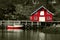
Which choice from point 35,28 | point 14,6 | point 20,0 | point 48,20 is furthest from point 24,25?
point 20,0

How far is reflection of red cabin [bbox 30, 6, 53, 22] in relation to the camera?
8038 centimetres

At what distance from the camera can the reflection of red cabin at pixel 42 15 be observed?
80.4 m

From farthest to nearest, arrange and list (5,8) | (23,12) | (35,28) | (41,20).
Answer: (23,12) → (5,8) → (41,20) → (35,28)

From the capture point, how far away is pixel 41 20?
79.8 metres

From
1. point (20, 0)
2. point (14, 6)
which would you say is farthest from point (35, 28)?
point (20, 0)

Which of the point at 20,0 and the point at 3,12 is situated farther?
the point at 20,0

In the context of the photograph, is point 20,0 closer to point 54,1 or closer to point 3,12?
point 54,1

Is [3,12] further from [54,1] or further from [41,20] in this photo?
[54,1]

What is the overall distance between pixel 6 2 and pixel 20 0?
19901 millimetres

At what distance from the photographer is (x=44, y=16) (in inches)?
3169

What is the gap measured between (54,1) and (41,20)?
118 ft

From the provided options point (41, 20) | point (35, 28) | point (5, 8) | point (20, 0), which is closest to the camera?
point (35, 28)

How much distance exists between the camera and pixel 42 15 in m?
81.0

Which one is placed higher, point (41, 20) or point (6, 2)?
point (6, 2)
